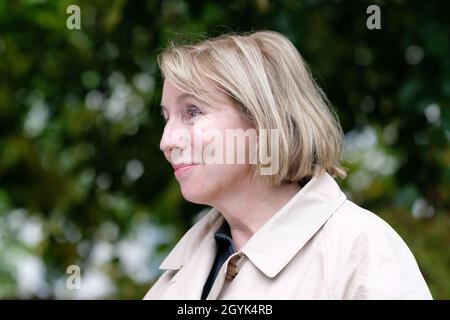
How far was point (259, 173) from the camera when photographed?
205 cm

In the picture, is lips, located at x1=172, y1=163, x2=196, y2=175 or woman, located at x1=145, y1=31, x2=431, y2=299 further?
lips, located at x1=172, y1=163, x2=196, y2=175

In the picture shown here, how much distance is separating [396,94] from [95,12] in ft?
4.76

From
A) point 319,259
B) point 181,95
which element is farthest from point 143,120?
point 319,259

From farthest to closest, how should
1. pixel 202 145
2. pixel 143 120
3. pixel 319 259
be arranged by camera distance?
pixel 143 120 → pixel 202 145 → pixel 319 259

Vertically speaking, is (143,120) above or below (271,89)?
below

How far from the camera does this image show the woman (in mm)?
1892

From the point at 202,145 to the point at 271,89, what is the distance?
0.20m

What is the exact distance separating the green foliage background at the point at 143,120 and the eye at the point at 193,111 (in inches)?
58.1

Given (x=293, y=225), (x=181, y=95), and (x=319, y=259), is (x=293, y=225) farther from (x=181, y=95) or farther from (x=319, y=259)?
(x=181, y=95)

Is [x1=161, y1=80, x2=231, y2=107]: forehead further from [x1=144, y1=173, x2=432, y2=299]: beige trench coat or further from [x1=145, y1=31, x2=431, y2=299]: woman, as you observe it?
[x1=144, y1=173, x2=432, y2=299]: beige trench coat

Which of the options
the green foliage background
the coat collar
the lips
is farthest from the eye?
the green foliage background

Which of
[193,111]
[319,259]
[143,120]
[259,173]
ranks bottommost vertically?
[143,120]

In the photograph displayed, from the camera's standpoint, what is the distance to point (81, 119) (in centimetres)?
498

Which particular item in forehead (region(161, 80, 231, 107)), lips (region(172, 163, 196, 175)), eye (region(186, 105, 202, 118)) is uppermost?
forehead (region(161, 80, 231, 107))
